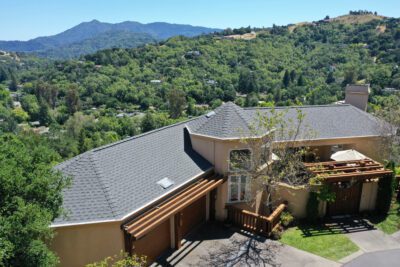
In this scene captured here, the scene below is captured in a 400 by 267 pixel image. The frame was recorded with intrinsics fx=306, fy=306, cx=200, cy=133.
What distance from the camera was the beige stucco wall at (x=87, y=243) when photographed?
12.8 m

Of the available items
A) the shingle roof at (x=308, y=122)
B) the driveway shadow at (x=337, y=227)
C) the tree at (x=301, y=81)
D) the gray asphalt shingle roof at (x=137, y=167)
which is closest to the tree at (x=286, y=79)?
the tree at (x=301, y=81)

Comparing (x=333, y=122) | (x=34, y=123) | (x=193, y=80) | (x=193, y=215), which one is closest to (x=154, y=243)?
(x=193, y=215)

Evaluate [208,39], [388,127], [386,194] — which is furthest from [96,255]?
[208,39]

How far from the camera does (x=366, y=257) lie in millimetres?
16250

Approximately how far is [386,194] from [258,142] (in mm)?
9706

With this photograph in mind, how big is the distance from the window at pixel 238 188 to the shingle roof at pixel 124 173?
187 cm

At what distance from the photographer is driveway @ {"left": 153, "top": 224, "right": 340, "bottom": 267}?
15.8 m

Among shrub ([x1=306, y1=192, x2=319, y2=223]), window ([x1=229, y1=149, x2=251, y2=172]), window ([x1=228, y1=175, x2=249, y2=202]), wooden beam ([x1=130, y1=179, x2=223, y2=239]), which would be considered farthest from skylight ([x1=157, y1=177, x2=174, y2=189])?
shrub ([x1=306, y1=192, x2=319, y2=223])

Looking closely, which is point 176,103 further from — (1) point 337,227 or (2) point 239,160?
(1) point 337,227

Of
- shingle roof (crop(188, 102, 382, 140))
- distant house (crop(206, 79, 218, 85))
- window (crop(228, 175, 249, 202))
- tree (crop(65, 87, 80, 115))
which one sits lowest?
tree (crop(65, 87, 80, 115))

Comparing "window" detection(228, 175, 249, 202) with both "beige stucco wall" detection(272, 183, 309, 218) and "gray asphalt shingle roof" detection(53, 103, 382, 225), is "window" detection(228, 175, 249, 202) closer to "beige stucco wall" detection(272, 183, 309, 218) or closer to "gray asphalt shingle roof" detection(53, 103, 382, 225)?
"gray asphalt shingle roof" detection(53, 103, 382, 225)

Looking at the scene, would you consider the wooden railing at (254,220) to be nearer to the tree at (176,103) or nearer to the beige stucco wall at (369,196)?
the beige stucco wall at (369,196)

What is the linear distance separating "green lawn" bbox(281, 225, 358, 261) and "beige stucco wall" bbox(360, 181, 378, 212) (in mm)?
3450

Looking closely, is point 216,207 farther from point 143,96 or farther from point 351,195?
point 143,96
